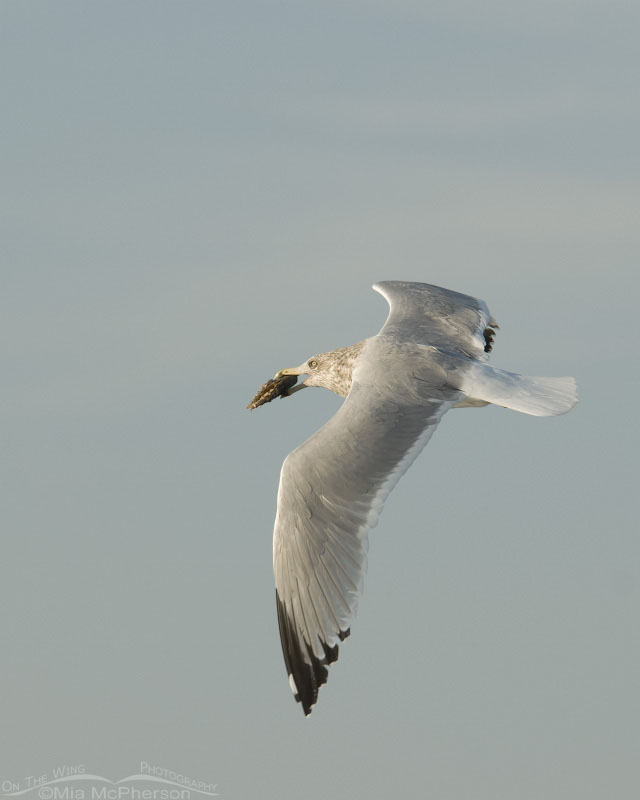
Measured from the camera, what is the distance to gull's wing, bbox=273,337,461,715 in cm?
1400

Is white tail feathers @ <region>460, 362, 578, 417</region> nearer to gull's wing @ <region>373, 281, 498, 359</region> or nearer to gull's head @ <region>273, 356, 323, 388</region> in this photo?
gull's wing @ <region>373, 281, 498, 359</region>

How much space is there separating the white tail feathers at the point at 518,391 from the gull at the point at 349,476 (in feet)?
0.04

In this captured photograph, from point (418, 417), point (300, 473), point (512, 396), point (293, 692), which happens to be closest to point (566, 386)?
point (512, 396)

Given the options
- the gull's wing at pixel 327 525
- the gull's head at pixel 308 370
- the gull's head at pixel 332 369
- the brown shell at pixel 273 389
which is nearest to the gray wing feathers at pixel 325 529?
the gull's wing at pixel 327 525

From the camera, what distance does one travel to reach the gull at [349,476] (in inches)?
552

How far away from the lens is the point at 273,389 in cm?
1895

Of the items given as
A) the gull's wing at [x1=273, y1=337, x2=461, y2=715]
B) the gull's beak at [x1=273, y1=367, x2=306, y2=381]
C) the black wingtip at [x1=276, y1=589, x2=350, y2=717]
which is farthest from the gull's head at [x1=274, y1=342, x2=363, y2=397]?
the black wingtip at [x1=276, y1=589, x2=350, y2=717]

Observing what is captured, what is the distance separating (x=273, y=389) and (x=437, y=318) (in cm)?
235

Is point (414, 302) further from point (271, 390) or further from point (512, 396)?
point (512, 396)

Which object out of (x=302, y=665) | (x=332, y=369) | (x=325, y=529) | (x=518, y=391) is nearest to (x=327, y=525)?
(x=325, y=529)

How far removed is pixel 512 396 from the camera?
613 inches

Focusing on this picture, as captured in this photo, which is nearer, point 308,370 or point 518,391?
point 518,391

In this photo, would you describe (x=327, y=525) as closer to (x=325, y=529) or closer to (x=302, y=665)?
(x=325, y=529)

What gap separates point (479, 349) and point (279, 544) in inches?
160
